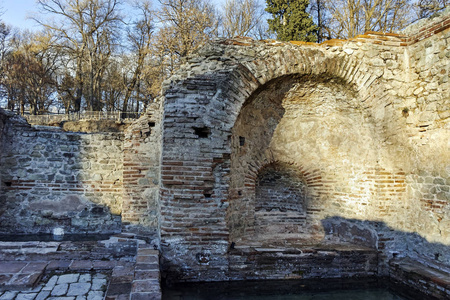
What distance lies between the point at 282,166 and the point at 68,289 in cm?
392

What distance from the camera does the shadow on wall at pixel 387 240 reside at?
4.42 m

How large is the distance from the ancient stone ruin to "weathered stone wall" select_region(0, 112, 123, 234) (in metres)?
0.03

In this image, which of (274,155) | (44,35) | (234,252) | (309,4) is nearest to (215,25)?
(309,4)

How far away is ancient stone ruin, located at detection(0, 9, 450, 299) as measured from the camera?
4.42 meters

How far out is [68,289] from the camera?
3455mm

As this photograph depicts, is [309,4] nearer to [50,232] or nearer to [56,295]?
[50,232]

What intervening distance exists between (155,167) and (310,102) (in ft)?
9.70

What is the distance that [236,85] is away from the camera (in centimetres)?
464

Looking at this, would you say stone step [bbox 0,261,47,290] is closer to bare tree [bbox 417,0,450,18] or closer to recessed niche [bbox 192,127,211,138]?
recessed niche [bbox 192,127,211,138]

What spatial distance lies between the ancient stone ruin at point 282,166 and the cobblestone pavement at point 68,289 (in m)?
0.95

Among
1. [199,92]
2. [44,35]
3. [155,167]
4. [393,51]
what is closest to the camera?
[199,92]

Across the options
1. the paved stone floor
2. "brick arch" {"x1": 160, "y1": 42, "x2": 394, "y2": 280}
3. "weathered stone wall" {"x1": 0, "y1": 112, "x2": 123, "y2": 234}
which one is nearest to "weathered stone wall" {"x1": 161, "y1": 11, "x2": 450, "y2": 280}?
"brick arch" {"x1": 160, "y1": 42, "x2": 394, "y2": 280}

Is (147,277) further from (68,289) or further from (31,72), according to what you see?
(31,72)

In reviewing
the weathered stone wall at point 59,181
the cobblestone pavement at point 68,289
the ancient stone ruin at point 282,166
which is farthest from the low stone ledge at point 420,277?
the weathered stone wall at point 59,181
